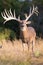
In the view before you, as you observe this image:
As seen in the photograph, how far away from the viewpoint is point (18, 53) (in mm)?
15219

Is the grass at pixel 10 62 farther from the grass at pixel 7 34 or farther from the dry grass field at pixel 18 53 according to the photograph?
the grass at pixel 7 34

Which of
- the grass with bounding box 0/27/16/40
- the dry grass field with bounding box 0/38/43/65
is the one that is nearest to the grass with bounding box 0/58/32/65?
the dry grass field with bounding box 0/38/43/65

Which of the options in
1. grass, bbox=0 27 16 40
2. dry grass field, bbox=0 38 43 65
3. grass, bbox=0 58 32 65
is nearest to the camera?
grass, bbox=0 58 32 65

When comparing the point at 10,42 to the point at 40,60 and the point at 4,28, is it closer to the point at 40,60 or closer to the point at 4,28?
the point at 4,28

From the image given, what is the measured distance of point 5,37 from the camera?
679 inches

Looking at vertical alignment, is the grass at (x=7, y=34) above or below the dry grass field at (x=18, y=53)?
above

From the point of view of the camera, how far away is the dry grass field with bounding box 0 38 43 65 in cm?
1363

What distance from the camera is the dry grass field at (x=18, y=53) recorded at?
44.7 ft

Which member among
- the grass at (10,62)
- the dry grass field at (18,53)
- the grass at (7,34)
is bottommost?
the dry grass field at (18,53)

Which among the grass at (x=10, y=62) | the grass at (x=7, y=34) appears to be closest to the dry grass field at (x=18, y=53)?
the grass at (x=10, y=62)

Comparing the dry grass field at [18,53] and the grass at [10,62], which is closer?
the grass at [10,62]

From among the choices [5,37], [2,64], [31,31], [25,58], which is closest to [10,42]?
[5,37]

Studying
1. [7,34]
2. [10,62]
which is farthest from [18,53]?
[7,34]

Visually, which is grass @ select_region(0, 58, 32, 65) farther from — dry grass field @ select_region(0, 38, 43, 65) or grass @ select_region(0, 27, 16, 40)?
grass @ select_region(0, 27, 16, 40)
